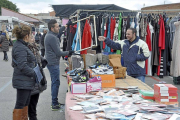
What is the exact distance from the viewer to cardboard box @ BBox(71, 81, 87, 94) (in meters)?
3.62

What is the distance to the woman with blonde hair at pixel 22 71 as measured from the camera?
131 inches

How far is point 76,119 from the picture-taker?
2.52 metres

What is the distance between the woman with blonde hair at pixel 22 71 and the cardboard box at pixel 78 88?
605 millimetres

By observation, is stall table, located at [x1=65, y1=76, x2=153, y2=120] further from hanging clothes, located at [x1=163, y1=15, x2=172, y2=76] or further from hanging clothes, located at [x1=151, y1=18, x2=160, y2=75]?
hanging clothes, located at [x1=163, y1=15, x2=172, y2=76]

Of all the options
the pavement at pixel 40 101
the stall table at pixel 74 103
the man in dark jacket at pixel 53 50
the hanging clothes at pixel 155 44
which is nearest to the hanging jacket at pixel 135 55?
the stall table at pixel 74 103

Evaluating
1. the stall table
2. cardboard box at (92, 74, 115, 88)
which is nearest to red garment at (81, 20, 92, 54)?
the stall table

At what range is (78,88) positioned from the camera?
3639 mm

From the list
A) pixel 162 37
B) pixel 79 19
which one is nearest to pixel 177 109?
pixel 79 19

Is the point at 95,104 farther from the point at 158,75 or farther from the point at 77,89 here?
the point at 158,75

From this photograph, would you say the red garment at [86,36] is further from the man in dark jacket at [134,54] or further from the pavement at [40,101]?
the man in dark jacket at [134,54]

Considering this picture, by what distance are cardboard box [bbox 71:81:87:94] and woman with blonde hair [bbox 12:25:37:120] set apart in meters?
0.61

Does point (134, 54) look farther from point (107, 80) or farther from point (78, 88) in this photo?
point (78, 88)

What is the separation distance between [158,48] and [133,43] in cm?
353

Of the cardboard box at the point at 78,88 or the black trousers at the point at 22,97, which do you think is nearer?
the black trousers at the point at 22,97
